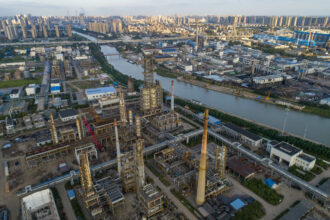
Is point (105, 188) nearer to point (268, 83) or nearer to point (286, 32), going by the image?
point (268, 83)

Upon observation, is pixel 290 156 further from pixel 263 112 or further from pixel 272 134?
pixel 263 112

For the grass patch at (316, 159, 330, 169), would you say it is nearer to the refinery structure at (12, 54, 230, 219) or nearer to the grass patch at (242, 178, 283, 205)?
the grass patch at (242, 178, 283, 205)

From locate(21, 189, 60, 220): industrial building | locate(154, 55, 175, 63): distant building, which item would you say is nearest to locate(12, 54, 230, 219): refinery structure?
locate(21, 189, 60, 220): industrial building

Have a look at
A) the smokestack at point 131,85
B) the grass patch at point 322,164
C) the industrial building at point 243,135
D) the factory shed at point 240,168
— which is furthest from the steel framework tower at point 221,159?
the smokestack at point 131,85

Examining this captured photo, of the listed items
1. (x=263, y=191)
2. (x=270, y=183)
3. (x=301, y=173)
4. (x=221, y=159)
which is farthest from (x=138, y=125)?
(x=301, y=173)

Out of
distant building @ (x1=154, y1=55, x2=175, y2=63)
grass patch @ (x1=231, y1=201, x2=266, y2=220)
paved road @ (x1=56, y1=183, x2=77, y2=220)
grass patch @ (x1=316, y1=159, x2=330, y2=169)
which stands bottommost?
paved road @ (x1=56, y1=183, x2=77, y2=220)

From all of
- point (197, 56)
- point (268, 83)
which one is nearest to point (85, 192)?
point (268, 83)
